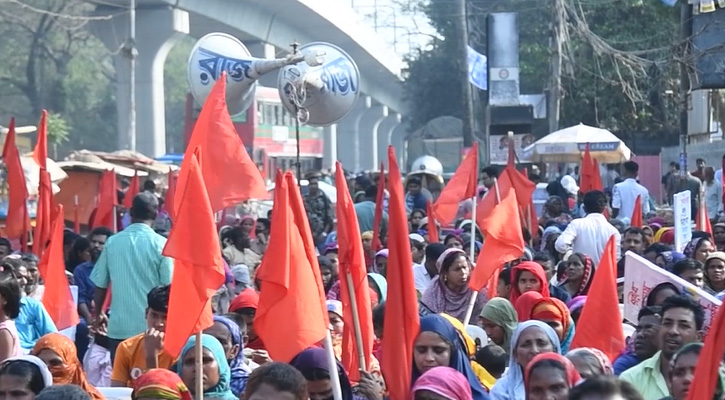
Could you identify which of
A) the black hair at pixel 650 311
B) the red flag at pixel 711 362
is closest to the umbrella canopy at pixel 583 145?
the black hair at pixel 650 311

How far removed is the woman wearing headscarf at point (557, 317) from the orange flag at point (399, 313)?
109 cm

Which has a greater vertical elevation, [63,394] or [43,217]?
[43,217]

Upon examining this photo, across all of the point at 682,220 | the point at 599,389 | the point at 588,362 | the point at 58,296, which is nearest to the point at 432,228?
the point at 682,220

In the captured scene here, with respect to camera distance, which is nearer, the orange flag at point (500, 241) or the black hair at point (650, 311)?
the black hair at point (650, 311)

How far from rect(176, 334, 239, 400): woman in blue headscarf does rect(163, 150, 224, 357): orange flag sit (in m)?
0.13

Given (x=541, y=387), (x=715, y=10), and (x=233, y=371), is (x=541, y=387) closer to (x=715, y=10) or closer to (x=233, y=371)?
(x=233, y=371)

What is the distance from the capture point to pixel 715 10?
1605 cm

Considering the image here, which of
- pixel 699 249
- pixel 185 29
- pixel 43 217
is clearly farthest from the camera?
pixel 185 29

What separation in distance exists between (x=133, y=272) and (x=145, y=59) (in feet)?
94.0

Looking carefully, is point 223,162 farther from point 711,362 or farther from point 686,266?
point 711,362

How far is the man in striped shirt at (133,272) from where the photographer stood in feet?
28.4

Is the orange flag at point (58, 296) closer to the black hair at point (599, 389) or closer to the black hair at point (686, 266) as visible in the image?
the black hair at point (686, 266)

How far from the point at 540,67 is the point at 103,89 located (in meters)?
30.1

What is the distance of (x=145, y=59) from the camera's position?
36.8m
